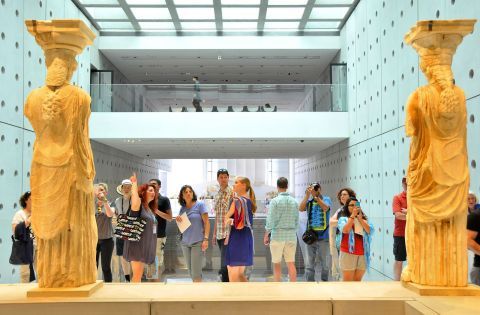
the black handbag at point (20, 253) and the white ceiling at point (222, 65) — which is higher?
the white ceiling at point (222, 65)

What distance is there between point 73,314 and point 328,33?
52.3 feet

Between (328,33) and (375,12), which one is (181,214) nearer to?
(375,12)

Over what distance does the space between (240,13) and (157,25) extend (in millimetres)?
3226

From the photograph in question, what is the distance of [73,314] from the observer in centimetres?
462

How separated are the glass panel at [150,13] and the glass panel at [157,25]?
538mm

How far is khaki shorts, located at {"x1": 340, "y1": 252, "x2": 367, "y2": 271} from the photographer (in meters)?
6.50

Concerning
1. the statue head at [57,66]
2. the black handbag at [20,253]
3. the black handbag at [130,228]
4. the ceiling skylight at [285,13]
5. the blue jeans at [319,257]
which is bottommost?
the blue jeans at [319,257]

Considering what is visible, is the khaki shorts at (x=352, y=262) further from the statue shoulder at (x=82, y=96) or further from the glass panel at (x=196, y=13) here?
the glass panel at (x=196, y=13)

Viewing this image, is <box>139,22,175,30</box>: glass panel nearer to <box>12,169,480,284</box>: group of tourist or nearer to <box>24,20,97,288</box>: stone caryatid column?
<box>12,169,480,284</box>: group of tourist

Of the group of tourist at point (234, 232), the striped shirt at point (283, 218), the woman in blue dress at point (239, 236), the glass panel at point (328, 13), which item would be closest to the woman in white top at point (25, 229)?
the group of tourist at point (234, 232)

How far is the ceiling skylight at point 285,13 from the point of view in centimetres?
1645

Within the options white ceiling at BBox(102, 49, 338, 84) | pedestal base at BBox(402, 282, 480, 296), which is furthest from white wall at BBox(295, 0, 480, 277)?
white ceiling at BBox(102, 49, 338, 84)

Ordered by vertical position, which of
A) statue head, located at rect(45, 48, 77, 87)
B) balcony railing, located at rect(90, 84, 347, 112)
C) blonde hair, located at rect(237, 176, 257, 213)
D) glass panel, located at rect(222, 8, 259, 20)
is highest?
glass panel, located at rect(222, 8, 259, 20)

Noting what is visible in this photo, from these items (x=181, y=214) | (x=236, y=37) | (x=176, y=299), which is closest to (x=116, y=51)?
(x=236, y=37)
